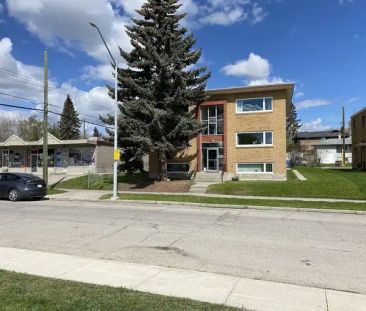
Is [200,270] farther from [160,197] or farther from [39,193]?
[39,193]

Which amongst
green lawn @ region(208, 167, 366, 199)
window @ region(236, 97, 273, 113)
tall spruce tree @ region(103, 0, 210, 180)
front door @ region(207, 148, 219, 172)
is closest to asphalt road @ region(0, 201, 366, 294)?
green lawn @ region(208, 167, 366, 199)

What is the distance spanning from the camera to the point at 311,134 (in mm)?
111250

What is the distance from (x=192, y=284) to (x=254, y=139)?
24.2 metres

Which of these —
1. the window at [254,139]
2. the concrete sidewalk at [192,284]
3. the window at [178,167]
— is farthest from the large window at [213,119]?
the concrete sidewalk at [192,284]

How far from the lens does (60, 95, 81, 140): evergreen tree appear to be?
82688mm

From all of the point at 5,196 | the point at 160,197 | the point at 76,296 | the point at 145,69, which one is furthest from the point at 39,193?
the point at 76,296

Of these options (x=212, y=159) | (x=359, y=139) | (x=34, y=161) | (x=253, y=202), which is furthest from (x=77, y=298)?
(x=359, y=139)

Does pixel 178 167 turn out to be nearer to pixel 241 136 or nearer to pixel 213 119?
pixel 213 119

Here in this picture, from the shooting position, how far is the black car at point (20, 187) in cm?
2152

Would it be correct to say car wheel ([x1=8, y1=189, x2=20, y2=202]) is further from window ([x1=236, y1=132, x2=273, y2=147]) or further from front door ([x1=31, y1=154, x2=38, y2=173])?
front door ([x1=31, y1=154, x2=38, y2=173])

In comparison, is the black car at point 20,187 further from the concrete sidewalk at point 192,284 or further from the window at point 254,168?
the concrete sidewalk at point 192,284

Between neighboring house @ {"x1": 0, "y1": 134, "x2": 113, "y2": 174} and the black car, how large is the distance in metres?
15.3

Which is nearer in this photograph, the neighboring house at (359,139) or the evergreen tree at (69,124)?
the neighboring house at (359,139)

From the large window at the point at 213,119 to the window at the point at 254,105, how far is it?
1421mm
